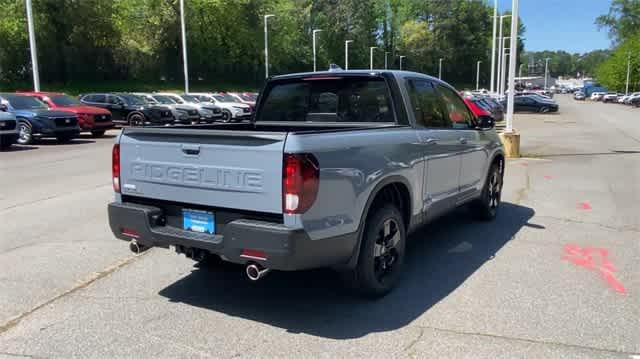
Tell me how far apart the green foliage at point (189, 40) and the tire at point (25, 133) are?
95.4ft

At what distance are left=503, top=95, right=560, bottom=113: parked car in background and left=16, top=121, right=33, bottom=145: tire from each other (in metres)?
36.5

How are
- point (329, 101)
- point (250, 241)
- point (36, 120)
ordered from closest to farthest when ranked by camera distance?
1. point (250, 241)
2. point (329, 101)
3. point (36, 120)

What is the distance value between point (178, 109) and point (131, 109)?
2071 mm

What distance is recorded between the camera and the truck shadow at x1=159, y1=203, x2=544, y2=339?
4.31 metres

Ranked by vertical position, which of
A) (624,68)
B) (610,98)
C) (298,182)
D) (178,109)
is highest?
(624,68)

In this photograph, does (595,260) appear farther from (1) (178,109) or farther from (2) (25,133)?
(1) (178,109)

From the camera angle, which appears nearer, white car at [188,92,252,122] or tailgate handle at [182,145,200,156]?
tailgate handle at [182,145,200,156]

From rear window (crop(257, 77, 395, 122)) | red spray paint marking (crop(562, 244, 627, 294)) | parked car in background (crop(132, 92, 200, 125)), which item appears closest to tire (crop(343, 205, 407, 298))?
rear window (crop(257, 77, 395, 122))

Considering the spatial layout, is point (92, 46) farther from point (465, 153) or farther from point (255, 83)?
point (465, 153)

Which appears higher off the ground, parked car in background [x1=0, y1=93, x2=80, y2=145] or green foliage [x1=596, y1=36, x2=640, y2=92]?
green foliage [x1=596, y1=36, x2=640, y2=92]

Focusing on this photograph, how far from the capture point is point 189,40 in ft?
202

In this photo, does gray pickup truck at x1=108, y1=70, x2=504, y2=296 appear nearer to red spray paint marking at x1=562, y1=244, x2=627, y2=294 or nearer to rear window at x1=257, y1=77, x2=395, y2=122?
rear window at x1=257, y1=77, x2=395, y2=122

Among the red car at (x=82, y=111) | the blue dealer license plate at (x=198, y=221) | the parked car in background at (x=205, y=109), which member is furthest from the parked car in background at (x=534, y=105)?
the blue dealer license plate at (x=198, y=221)

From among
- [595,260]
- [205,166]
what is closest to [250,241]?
[205,166]
